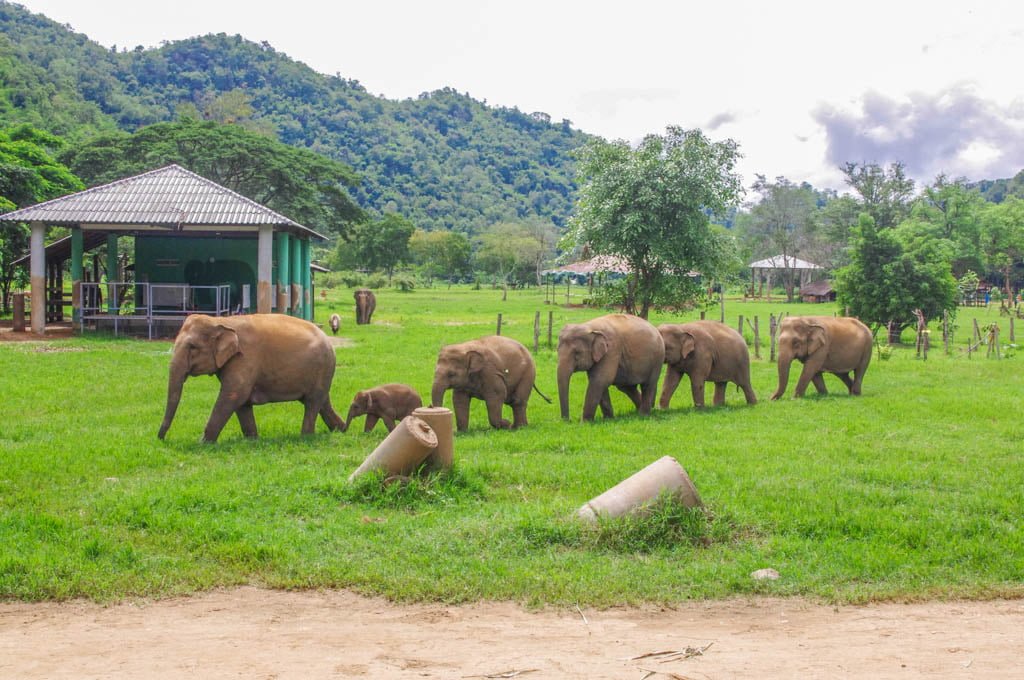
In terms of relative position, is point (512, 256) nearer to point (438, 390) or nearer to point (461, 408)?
point (461, 408)

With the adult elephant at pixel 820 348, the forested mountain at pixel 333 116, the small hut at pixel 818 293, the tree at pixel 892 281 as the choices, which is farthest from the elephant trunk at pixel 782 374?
the forested mountain at pixel 333 116

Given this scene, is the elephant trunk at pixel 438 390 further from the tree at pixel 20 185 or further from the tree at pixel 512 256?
the tree at pixel 512 256

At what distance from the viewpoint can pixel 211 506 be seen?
27.2 ft

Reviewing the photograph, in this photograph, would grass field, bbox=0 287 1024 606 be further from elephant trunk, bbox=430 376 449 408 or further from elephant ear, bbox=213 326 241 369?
elephant ear, bbox=213 326 241 369

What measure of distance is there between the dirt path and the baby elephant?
6379 millimetres

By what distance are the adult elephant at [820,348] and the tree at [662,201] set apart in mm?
8368

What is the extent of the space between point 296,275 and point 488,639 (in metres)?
30.0

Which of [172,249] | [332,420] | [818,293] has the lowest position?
[332,420]

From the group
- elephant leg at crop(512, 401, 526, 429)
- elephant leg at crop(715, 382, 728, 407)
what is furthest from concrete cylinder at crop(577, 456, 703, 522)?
elephant leg at crop(715, 382, 728, 407)

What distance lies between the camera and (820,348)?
704 inches

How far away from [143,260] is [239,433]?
2209cm

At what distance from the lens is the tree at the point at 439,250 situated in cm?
9244

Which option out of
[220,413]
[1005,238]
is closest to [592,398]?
[220,413]

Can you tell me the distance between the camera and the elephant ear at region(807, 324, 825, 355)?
17.8 meters
